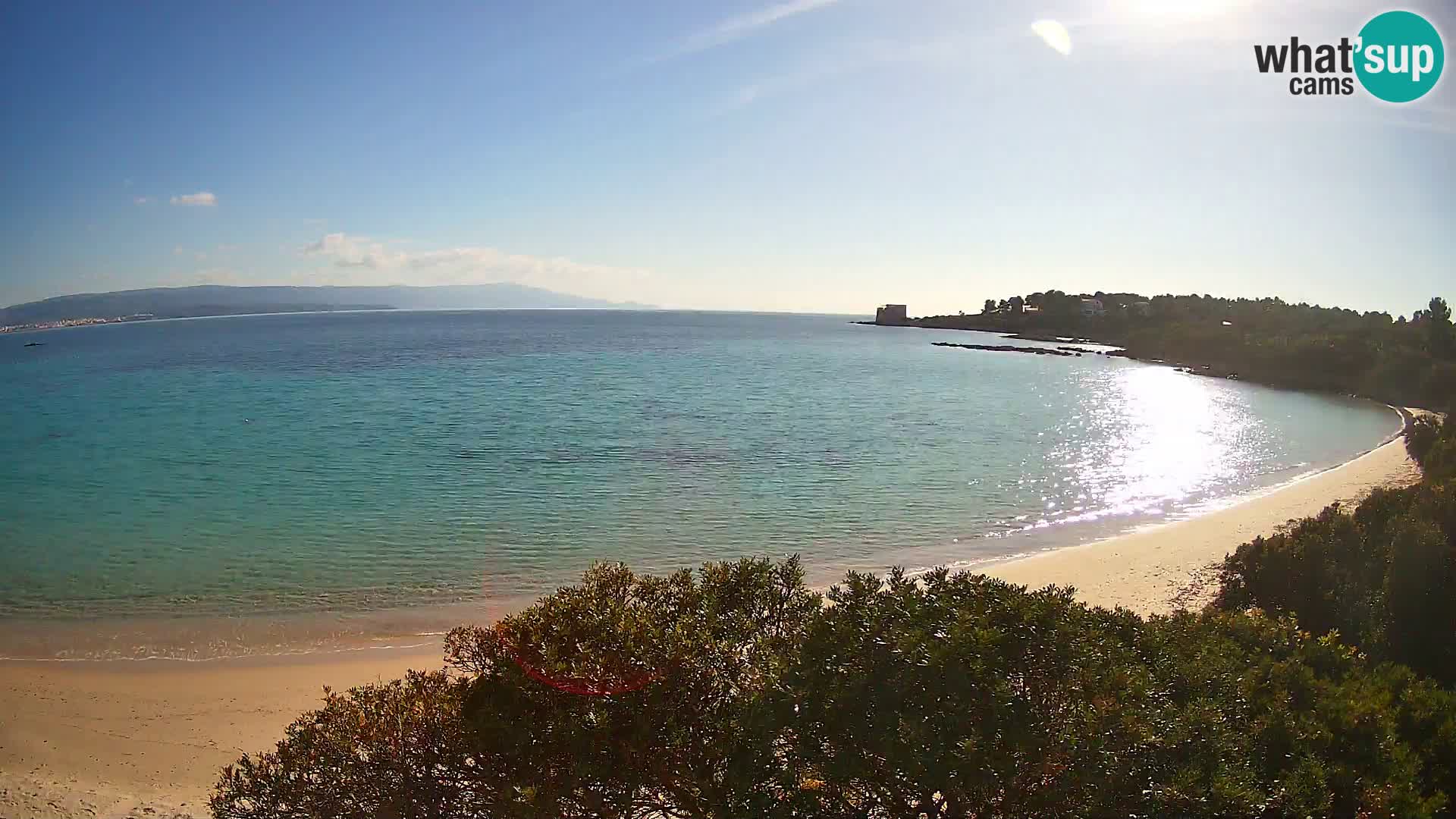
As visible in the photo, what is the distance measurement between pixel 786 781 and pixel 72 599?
17.0m

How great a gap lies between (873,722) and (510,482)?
21071 millimetres

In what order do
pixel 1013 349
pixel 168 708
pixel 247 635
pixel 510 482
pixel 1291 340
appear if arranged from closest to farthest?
pixel 168 708 < pixel 247 635 < pixel 510 482 < pixel 1291 340 < pixel 1013 349

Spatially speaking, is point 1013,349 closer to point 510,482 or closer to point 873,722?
point 510,482

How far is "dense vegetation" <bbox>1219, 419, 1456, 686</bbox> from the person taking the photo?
854 cm

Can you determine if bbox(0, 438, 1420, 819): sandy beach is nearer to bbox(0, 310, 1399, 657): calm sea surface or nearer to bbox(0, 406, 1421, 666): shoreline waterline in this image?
bbox(0, 406, 1421, 666): shoreline waterline

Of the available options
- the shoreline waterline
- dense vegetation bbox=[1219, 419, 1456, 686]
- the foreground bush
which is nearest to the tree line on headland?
the foreground bush

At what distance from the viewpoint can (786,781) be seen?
184 inches

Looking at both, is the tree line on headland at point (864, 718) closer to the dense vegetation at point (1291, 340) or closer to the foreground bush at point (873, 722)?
the foreground bush at point (873, 722)

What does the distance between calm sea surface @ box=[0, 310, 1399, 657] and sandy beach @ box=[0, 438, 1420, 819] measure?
0.88 m

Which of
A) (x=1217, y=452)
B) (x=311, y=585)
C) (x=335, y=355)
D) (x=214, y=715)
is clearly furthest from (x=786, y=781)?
(x=335, y=355)

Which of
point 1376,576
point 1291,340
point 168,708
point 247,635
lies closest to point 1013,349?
point 1291,340

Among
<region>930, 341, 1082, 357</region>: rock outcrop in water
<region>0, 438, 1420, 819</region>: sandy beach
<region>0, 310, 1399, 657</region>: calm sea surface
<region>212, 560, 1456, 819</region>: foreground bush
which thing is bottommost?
<region>0, 438, 1420, 819</region>: sandy beach

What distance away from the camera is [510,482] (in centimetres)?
2425

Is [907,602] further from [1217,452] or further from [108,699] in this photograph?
[1217,452]
